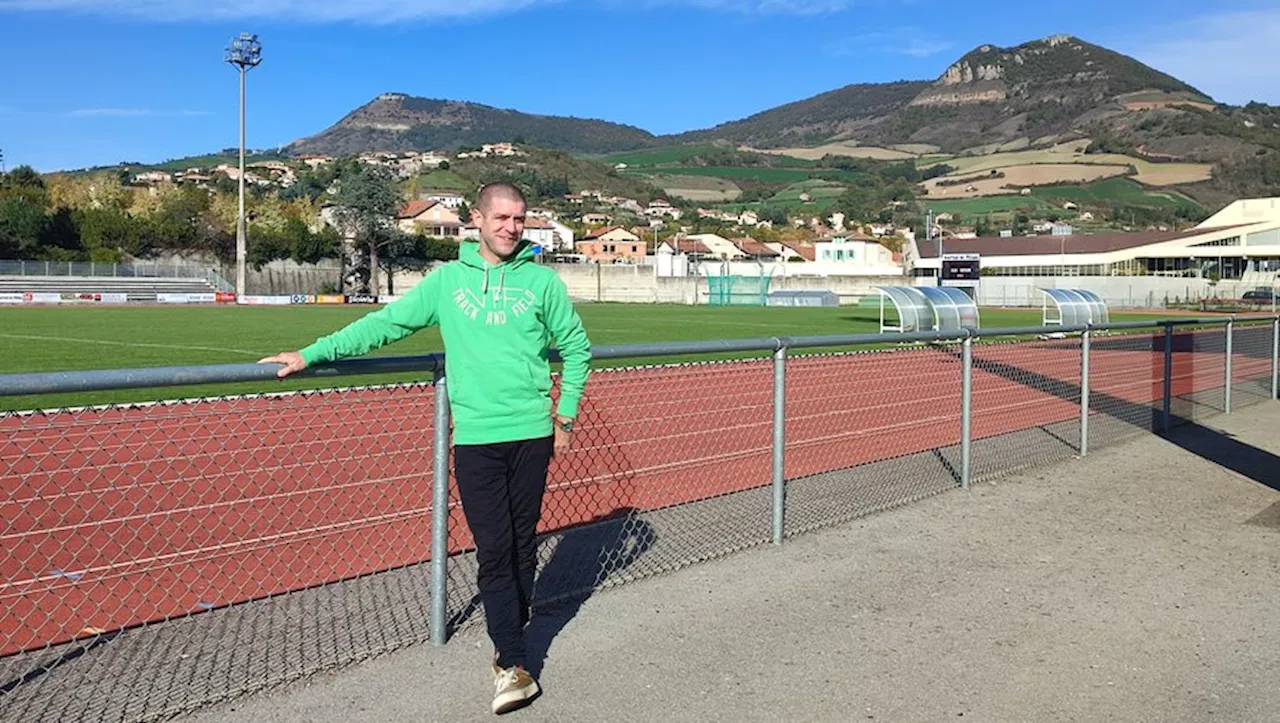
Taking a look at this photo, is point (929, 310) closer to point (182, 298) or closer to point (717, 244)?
point (182, 298)

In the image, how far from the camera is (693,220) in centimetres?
19288

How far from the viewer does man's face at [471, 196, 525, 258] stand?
4219mm

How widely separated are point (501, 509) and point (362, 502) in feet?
13.2

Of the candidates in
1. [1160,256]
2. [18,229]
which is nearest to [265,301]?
[18,229]

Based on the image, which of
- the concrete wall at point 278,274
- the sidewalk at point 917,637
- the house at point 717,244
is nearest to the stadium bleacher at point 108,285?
the concrete wall at point 278,274

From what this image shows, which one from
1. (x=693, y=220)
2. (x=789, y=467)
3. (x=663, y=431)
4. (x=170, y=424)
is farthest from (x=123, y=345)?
(x=693, y=220)

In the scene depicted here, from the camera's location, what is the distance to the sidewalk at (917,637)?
4215 millimetres

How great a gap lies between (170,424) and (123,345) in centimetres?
1438

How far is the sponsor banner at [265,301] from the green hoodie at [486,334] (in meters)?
60.8

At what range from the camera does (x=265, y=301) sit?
64.1 meters

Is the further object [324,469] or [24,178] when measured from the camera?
[24,178]

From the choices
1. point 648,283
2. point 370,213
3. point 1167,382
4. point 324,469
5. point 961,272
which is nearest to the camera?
point 324,469

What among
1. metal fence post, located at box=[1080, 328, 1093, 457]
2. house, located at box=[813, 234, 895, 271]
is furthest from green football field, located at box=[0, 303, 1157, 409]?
house, located at box=[813, 234, 895, 271]

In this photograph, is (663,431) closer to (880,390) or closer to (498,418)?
A: (880,390)
